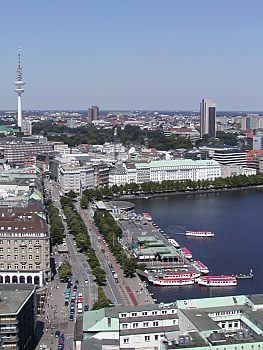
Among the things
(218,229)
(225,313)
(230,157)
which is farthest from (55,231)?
(230,157)

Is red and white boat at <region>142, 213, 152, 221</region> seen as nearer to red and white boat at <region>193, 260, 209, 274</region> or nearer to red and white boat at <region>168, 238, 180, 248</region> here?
red and white boat at <region>168, 238, 180, 248</region>

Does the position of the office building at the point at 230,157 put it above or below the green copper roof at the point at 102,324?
above

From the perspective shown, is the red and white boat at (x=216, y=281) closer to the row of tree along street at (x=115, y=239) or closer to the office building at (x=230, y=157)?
the row of tree along street at (x=115, y=239)

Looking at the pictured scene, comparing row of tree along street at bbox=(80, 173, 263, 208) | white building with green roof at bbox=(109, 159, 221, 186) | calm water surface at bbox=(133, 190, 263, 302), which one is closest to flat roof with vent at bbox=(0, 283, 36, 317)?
calm water surface at bbox=(133, 190, 263, 302)

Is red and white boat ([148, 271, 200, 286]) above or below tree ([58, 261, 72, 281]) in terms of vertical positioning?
below

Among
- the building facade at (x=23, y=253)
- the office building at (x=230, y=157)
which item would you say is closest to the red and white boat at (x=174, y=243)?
the building facade at (x=23, y=253)

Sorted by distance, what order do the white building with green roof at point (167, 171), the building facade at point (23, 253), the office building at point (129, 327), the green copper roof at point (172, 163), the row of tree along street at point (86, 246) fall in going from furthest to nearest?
1. the green copper roof at point (172, 163)
2. the white building with green roof at point (167, 171)
3. the building facade at point (23, 253)
4. the row of tree along street at point (86, 246)
5. the office building at point (129, 327)

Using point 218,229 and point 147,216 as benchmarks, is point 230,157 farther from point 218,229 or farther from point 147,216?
point 218,229

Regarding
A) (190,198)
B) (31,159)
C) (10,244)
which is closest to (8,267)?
(10,244)
